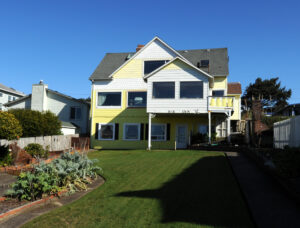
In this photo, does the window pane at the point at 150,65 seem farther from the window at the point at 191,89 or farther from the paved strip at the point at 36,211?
the paved strip at the point at 36,211

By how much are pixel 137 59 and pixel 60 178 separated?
17.9 m

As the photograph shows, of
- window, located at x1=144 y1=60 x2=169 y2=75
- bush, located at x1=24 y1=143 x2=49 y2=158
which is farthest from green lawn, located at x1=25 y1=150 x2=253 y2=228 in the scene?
window, located at x1=144 y1=60 x2=169 y2=75

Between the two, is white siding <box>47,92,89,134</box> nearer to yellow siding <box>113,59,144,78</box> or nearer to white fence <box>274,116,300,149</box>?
yellow siding <box>113,59,144,78</box>

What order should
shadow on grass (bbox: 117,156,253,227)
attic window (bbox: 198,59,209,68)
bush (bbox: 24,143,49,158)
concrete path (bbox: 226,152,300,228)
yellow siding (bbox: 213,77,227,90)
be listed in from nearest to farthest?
concrete path (bbox: 226,152,300,228) < shadow on grass (bbox: 117,156,253,227) < bush (bbox: 24,143,49,158) < yellow siding (bbox: 213,77,227,90) < attic window (bbox: 198,59,209,68)

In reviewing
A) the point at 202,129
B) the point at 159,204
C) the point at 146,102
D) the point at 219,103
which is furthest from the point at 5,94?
the point at 159,204

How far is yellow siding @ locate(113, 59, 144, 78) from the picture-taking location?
24.8 metres

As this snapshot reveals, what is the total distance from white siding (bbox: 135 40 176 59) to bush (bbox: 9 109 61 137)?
9.73 m

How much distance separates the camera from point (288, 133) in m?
13.6

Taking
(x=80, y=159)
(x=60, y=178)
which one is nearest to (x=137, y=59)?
(x=80, y=159)

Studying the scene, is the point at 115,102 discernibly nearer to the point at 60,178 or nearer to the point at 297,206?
the point at 60,178

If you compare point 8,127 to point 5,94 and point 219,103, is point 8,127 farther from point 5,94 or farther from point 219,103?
point 5,94

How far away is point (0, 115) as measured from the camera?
1416 centimetres

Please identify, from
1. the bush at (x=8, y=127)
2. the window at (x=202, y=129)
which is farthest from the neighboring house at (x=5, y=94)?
the window at (x=202, y=129)

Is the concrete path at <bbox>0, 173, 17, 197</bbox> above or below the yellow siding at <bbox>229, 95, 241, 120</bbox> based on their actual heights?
below
